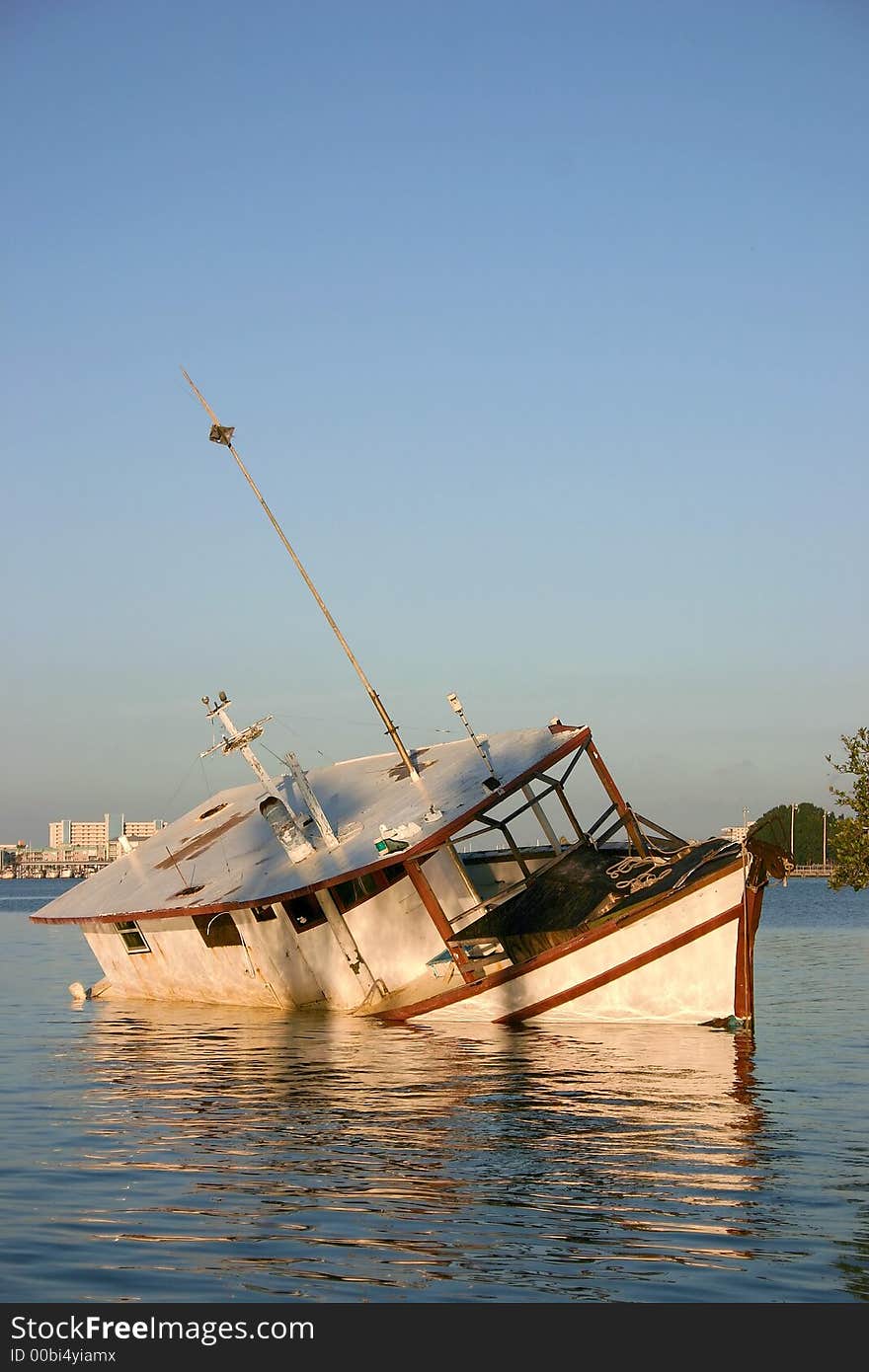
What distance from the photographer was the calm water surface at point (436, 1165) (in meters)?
15.2

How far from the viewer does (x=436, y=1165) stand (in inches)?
812

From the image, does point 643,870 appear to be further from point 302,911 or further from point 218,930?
point 218,930

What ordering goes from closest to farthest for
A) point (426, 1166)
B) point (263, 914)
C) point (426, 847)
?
point (426, 1166), point (426, 847), point (263, 914)

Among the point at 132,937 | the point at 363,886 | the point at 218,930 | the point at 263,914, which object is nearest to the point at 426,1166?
the point at 363,886

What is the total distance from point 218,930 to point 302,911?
168 inches

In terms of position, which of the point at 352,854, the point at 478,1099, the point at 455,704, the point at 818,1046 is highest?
the point at 455,704

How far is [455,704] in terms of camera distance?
126 ft

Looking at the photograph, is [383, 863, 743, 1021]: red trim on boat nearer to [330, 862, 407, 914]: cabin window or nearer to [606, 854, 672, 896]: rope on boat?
[606, 854, 672, 896]: rope on boat

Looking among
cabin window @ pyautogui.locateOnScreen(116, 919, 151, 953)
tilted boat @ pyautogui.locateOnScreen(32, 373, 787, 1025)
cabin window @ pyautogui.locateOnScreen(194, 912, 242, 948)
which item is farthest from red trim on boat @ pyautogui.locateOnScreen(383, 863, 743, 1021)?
cabin window @ pyautogui.locateOnScreen(116, 919, 151, 953)

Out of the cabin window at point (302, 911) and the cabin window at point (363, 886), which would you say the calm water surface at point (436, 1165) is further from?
the cabin window at point (363, 886)

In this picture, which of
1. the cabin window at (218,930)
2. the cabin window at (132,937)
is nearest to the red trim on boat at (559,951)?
the cabin window at (218,930)
